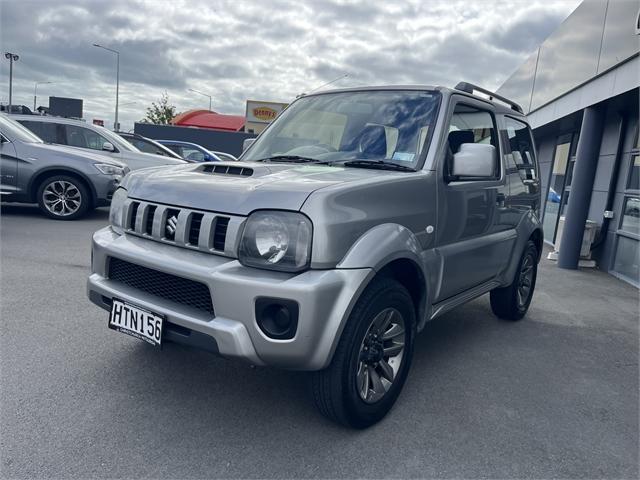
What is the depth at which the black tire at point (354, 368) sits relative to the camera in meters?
2.41

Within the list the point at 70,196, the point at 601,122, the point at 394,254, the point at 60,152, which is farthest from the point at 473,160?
the point at 70,196

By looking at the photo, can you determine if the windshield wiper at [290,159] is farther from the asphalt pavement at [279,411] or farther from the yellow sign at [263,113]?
the yellow sign at [263,113]

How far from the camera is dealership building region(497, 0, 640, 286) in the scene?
7.04 m

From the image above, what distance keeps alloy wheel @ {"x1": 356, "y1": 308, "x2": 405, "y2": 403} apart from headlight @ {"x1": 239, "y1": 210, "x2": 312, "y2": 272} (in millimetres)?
561

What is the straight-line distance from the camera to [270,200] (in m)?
2.34

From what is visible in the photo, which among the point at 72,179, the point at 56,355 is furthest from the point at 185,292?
the point at 72,179

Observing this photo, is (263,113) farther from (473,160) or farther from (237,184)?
(237,184)

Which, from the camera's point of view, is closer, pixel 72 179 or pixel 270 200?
pixel 270 200

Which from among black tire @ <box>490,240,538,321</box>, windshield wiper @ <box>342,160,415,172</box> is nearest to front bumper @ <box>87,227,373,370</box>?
windshield wiper @ <box>342,160,415,172</box>

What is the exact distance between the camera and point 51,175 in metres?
8.20

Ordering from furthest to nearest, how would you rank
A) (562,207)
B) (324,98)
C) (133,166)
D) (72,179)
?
(562,207)
(133,166)
(72,179)
(324,98)

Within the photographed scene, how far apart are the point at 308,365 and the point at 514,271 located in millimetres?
2826

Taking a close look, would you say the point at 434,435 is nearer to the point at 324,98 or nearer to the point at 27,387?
the point at 27,387

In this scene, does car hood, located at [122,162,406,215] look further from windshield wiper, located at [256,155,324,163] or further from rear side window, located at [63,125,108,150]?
rear side window, located at [63,125,108,150]
